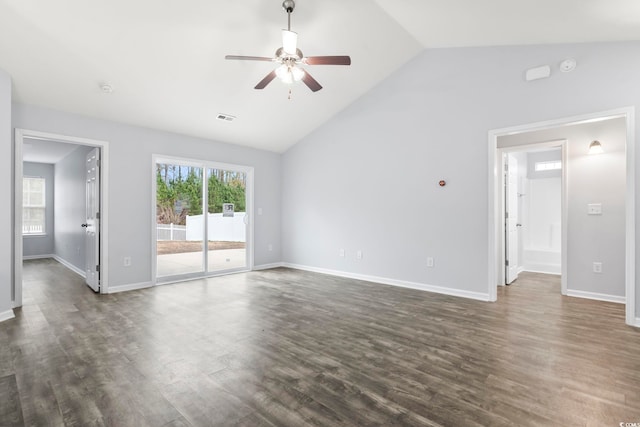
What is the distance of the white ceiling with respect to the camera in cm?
303

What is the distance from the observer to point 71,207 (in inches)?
273

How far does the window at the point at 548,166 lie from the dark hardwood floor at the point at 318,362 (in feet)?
10.9

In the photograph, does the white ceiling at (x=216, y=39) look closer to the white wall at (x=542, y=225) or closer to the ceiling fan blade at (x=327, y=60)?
the ceiling fan blade at (x=327, y=60)

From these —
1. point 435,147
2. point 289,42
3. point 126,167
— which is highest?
point 289,42

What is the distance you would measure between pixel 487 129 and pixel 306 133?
3.46 metres

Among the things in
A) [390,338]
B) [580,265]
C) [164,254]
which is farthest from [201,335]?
[580,265]

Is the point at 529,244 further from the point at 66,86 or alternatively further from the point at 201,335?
the point at 66,86

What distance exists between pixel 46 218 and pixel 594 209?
1206 centimetres

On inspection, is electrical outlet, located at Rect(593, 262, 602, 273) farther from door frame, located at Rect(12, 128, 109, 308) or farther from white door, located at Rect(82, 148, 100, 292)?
white door, located at Rect(82, 148, 100, 292)

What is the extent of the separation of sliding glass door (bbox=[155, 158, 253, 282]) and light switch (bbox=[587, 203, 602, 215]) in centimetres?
573

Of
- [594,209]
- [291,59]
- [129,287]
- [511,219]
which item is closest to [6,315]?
[129,287]

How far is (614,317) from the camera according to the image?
3.48 metres

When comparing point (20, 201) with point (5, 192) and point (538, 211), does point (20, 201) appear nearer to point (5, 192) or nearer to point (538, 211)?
point (5, 192)

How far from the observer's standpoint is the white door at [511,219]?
5207 mm
